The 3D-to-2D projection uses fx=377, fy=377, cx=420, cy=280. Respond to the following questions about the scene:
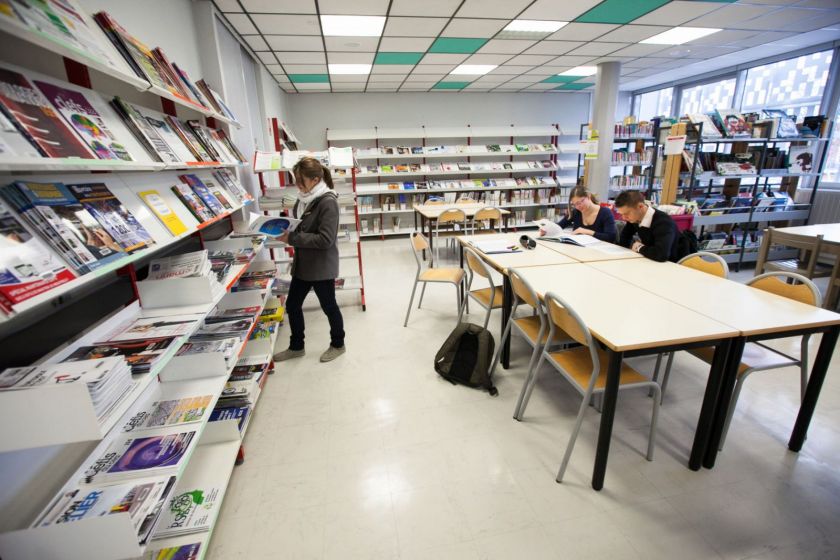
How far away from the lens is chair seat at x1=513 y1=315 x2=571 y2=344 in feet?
7.21

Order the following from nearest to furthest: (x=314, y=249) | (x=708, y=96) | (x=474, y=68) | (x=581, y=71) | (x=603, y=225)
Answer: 1. (x=314, y=249)
2. (x=603, y=225)
3. (x=474, y=68)
4. (x=581, y=71)
5. (x=708, y=96)

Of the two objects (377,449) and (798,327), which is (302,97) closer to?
(377,449)

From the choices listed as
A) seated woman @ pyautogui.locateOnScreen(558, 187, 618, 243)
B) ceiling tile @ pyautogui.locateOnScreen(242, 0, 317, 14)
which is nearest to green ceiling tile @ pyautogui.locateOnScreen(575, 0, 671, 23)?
seated woman @ pyautogui.locateOnScreen(558, 187, 618, 243)

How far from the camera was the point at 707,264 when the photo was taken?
2.48 meters

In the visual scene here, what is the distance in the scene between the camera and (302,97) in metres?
7.13

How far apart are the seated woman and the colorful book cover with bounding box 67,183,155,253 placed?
334cm

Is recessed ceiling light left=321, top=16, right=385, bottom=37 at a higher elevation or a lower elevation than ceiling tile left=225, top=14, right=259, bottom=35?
higher

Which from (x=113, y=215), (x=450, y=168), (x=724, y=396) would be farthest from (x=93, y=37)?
(x=450, y=168)

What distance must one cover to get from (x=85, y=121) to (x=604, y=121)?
20.7ft

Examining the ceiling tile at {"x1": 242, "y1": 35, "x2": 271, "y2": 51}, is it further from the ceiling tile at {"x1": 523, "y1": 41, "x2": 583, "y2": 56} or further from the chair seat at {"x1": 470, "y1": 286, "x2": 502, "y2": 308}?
the chair seat at {"x1": 470, "y1": 286, "x2": 502, "y2": 308}

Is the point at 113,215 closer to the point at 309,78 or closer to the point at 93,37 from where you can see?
the point at 93,37

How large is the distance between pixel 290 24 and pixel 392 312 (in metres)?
3.01

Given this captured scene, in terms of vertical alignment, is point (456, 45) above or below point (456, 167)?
above

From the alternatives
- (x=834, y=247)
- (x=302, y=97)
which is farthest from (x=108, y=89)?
(x=302, y=97)
